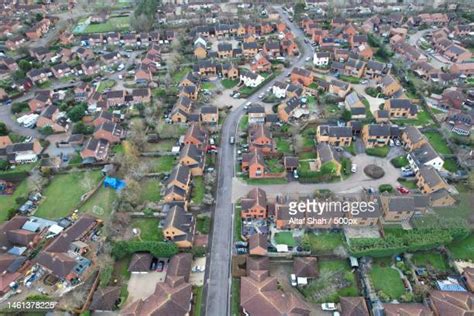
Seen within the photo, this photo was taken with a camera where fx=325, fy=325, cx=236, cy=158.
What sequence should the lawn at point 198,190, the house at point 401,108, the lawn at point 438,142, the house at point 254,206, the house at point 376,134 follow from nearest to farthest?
the house at point 254,206 → the lawn at point 198,190 → the house at point 376,134 → the lawn at point 438,142 → the house at point 401,108

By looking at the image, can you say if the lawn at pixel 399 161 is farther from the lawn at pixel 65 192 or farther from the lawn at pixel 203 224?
the lawn at pixel 65 192

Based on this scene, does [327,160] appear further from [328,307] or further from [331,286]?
[328,307]

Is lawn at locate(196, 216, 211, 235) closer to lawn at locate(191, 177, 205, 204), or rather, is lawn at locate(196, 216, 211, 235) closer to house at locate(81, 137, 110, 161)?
lawn at locate(191, 177, 205, 204)

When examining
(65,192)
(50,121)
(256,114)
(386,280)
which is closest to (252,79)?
(256,114)

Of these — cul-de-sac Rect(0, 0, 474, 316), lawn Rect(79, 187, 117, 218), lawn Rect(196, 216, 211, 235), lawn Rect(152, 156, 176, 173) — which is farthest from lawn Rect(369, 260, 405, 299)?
lawn Rect(79, 187, 117, 218)

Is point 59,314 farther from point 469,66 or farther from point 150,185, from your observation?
point 469,66

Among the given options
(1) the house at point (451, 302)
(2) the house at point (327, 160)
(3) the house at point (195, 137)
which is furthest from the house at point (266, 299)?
(3) the house at point (195, 137)

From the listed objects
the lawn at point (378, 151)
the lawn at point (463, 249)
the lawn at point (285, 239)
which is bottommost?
the lawn at point (463, 249)
